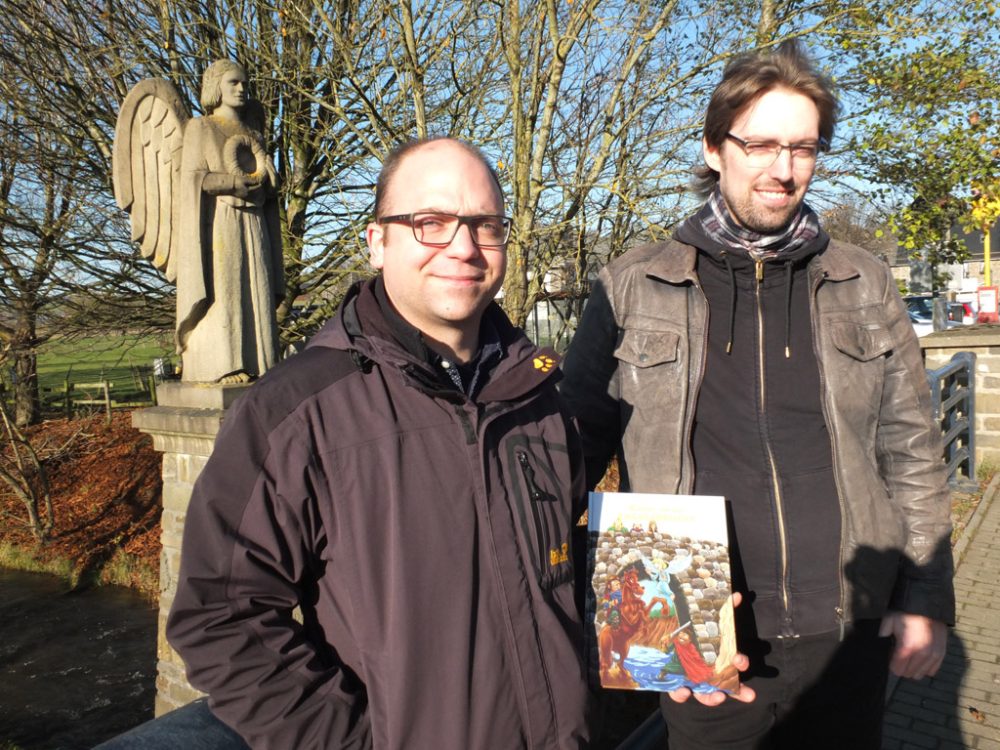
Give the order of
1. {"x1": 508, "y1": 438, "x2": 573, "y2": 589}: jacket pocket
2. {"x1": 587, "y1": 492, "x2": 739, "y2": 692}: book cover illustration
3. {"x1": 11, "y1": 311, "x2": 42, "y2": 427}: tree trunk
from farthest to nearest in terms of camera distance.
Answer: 1. {"x1": 11, "y1": 311, "x2": 42, "y2": 427}: tree trunk
2. {"x1": 587, "y1": 492, "x2": 739, "y2": 692}: book cover illustration
3. {"x1": 508, "y1": 438, "x2": 573, "y2": 589}: jacket pocket

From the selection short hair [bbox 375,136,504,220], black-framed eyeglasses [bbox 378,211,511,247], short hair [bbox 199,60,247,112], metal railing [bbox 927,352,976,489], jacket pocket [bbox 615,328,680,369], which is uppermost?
short hair [bbox 199,60,247,112]

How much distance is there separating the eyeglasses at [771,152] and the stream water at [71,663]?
6651 millimetres

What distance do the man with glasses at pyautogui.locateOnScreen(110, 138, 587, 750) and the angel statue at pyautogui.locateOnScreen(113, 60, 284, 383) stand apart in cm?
389

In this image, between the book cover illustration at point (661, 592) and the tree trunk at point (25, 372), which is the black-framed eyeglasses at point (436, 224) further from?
the tree trunk at point (25, 372)

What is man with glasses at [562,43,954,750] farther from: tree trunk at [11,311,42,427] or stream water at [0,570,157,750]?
tree trunk at [11,311,42,427]

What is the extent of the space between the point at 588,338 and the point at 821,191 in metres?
7.44

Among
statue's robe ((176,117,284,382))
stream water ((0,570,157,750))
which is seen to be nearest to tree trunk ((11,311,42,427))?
stream water ((0,570,157,750))

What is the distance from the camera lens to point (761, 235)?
1826 mm

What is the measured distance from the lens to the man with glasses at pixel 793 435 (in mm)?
1792

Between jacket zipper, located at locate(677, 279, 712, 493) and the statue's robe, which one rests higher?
the statue's robe

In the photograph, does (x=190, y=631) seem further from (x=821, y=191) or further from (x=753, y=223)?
(x=821, y=191)

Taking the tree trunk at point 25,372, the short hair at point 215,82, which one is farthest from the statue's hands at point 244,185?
the tree trunk at point 25,372

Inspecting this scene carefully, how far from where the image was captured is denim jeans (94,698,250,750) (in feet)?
4.36

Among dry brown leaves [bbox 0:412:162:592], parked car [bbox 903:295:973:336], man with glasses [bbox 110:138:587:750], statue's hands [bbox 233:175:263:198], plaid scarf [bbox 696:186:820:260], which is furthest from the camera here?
parked car [bbox 903:295:973:336]
